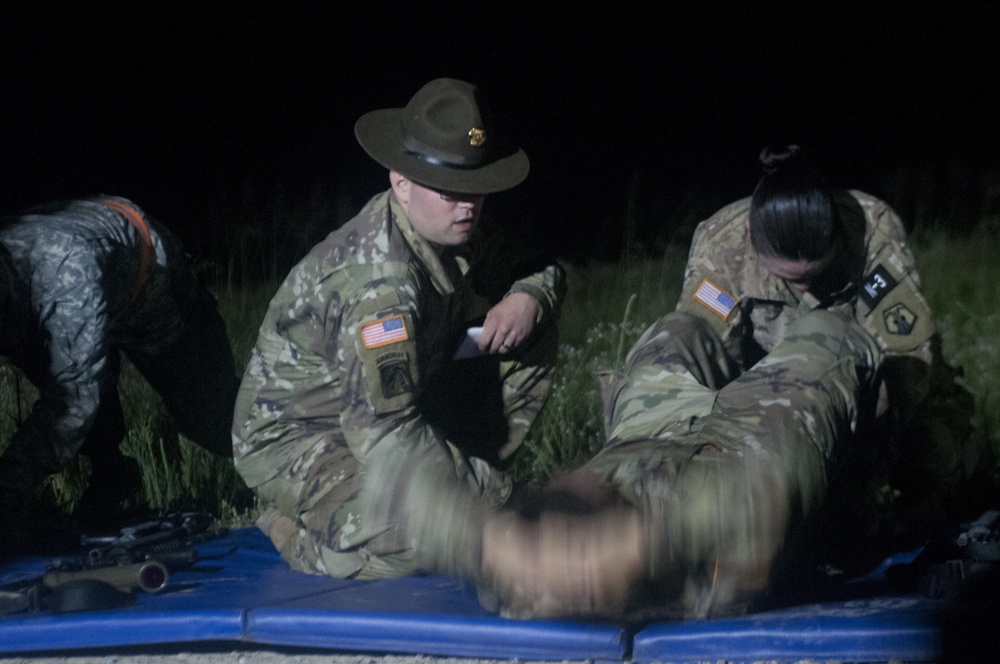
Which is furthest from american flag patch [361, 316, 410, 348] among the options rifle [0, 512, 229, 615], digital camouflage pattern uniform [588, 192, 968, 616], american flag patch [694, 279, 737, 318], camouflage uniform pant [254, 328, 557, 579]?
american flag patch [694, 279, 737, 318]

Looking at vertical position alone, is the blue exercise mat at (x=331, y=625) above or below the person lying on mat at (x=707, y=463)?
below

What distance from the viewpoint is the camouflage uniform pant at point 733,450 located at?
90.2 inches

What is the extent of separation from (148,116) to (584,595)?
430 centimetres

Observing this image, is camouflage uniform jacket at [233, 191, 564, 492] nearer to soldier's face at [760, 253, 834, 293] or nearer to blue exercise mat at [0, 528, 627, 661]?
blue exercise mat at [0, 528, 627, 661]

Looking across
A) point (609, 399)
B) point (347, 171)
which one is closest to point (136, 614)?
point (609, 399)

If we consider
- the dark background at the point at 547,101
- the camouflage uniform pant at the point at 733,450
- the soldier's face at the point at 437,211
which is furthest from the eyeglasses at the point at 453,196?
the dark background at the point at 547,101

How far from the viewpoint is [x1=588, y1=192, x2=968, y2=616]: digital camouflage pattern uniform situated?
7.54 feet

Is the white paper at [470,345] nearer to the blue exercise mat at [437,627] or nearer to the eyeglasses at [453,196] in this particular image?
the eyeglasses at [453,196]

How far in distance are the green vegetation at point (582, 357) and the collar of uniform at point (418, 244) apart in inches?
37.4

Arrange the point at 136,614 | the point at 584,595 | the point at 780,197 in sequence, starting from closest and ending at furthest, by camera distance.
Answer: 1. the point at 584,595
2. the point at 136,614
3. the point at 780,197

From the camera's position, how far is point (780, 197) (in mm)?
3242

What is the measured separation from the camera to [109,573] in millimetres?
2959

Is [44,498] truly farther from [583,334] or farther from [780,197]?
[780,197]

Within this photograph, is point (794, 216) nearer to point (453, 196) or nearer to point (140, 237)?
point (453, 196)
